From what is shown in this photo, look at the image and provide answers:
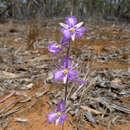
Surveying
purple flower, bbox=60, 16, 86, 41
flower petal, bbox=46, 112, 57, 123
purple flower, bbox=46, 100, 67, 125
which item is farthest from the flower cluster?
flower petal, bbox=46, 112, 57, 123

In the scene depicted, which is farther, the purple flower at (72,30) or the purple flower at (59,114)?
the purple flower at (59,114)

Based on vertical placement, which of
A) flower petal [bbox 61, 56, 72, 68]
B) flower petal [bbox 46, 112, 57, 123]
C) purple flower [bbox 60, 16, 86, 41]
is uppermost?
purple flower [bbox 60, 16, 86, 41]

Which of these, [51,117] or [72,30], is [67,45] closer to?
[72,30]

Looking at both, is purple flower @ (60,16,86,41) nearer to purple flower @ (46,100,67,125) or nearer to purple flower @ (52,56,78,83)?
purple flower @ (52,56,78,83)

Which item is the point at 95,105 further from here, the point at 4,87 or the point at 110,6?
the point at 110,6

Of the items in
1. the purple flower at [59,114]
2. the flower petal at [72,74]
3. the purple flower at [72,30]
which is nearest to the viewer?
the purple flower at [72,30]

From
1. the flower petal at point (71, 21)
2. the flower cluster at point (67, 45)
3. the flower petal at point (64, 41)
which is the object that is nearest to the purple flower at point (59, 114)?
the flower cluster at point (67, 45)

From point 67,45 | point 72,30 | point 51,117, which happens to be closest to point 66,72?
point 67,45

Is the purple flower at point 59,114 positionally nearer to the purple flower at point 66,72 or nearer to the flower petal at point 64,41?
the purple flower at point 66,72
